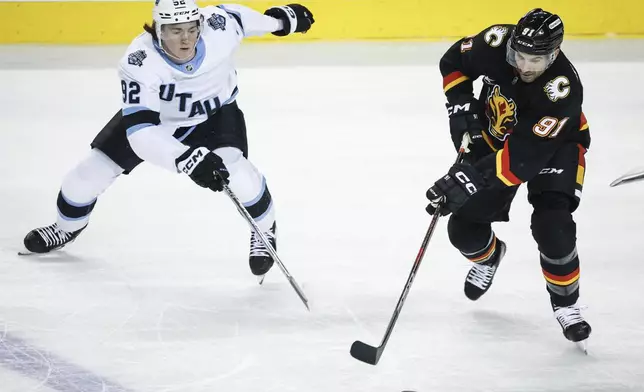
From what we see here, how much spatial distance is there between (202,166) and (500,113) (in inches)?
36.7

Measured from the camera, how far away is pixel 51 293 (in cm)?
335

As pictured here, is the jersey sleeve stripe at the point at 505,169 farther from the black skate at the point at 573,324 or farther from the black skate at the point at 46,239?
the black skate at the point at 46,239

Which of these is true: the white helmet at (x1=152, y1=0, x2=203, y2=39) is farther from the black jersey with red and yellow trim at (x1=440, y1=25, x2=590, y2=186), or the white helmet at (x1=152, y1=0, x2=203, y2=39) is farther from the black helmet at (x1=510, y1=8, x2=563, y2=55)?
the black helmet at (x1=510, y1=8, x2=563, y2=55)

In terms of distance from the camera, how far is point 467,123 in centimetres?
310

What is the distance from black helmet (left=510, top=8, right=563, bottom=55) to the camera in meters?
2.71

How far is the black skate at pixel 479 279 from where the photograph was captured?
10.8ft

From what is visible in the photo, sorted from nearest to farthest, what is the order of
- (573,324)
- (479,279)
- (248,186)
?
(573,324), (479,279), (248,186)

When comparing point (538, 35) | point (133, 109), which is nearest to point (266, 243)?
point (133, 109)

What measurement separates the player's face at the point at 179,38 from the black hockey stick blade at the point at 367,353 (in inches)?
43.7

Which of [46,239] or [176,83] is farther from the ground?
[176,83]

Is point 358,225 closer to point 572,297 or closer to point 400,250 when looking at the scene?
point 400,250

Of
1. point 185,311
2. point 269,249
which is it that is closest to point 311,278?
point 269,249

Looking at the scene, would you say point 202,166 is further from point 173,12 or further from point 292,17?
point 292,17

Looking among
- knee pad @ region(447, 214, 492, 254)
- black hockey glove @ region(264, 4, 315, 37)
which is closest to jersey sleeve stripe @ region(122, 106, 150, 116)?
black hockey glove @ region(264, 4, 315, 37)
